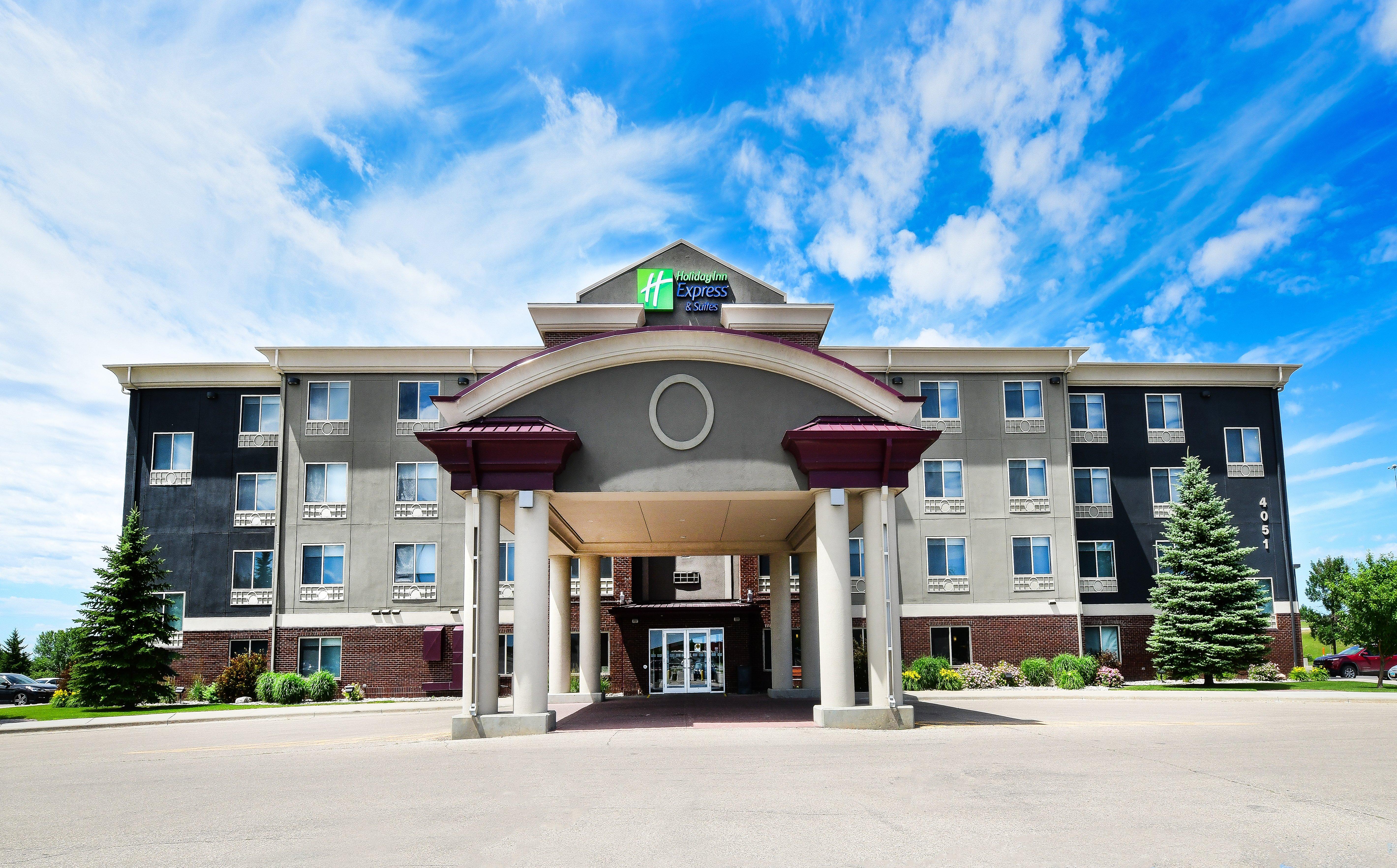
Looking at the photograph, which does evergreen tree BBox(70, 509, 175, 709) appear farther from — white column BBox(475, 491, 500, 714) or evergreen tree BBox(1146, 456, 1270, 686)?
evergreen tree BBox(1146, 456, 1270, 686)

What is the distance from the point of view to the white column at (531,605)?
1805 cm

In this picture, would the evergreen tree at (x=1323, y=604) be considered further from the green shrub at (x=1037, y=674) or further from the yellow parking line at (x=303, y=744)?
the yellow parking line at (x=303, y=744)

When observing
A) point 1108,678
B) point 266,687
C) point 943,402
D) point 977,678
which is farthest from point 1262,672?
point 266,687

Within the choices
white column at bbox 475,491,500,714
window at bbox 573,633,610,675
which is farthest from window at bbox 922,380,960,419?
white column at bbox 475,491,500,714

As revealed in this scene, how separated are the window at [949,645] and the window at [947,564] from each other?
1596 millimetres

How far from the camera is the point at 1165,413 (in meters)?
39.7

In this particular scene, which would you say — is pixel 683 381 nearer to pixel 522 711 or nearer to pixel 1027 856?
pixel 522 711

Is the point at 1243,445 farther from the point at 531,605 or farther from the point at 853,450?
the point at 531,605

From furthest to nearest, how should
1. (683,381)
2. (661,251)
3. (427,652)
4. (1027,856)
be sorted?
1. (427,652)
2. (661,251)
3. (683,381)
4. (1027,856)

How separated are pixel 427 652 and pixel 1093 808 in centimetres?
2972

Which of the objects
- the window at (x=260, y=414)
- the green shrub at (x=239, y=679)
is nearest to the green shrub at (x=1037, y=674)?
the green shrub at (x=239, y=679)

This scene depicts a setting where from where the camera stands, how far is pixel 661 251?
29000 mm

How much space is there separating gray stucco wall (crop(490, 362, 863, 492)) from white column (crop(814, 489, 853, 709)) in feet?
3.97

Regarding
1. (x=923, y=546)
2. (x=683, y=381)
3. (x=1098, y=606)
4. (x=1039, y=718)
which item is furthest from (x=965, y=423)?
(x=683, y=381)
